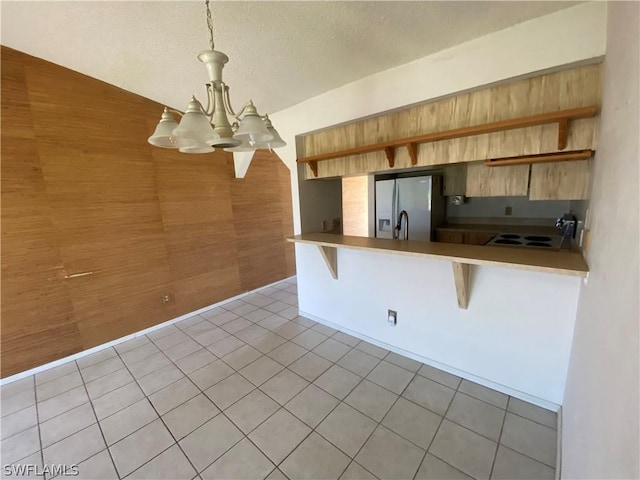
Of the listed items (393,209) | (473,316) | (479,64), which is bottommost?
(473,316)

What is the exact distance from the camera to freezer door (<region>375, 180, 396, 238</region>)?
156 inches

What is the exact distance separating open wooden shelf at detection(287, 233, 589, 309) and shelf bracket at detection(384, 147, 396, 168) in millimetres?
672

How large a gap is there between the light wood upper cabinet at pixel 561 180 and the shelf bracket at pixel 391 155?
921mm

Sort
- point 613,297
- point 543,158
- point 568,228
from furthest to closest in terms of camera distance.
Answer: point 568,228 < point 543,158 < point 613,297

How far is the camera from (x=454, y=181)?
3.52m

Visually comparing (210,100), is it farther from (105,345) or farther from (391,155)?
(105,345)

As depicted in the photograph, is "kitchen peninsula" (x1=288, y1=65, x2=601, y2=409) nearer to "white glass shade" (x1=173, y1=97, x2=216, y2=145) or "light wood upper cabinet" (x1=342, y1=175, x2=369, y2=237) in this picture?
"white glass shade" (x1=173, y1=97, x2=216, y2=145)

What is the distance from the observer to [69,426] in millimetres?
1834

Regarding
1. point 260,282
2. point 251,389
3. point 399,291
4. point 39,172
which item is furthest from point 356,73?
point 260,282

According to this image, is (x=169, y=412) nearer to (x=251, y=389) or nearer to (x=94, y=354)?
(x=251, y=389)

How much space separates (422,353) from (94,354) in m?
3.25

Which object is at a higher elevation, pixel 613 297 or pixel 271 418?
pixel 613 297

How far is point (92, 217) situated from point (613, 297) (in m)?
3.65

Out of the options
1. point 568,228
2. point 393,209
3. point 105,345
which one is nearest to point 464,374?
point 568,228
